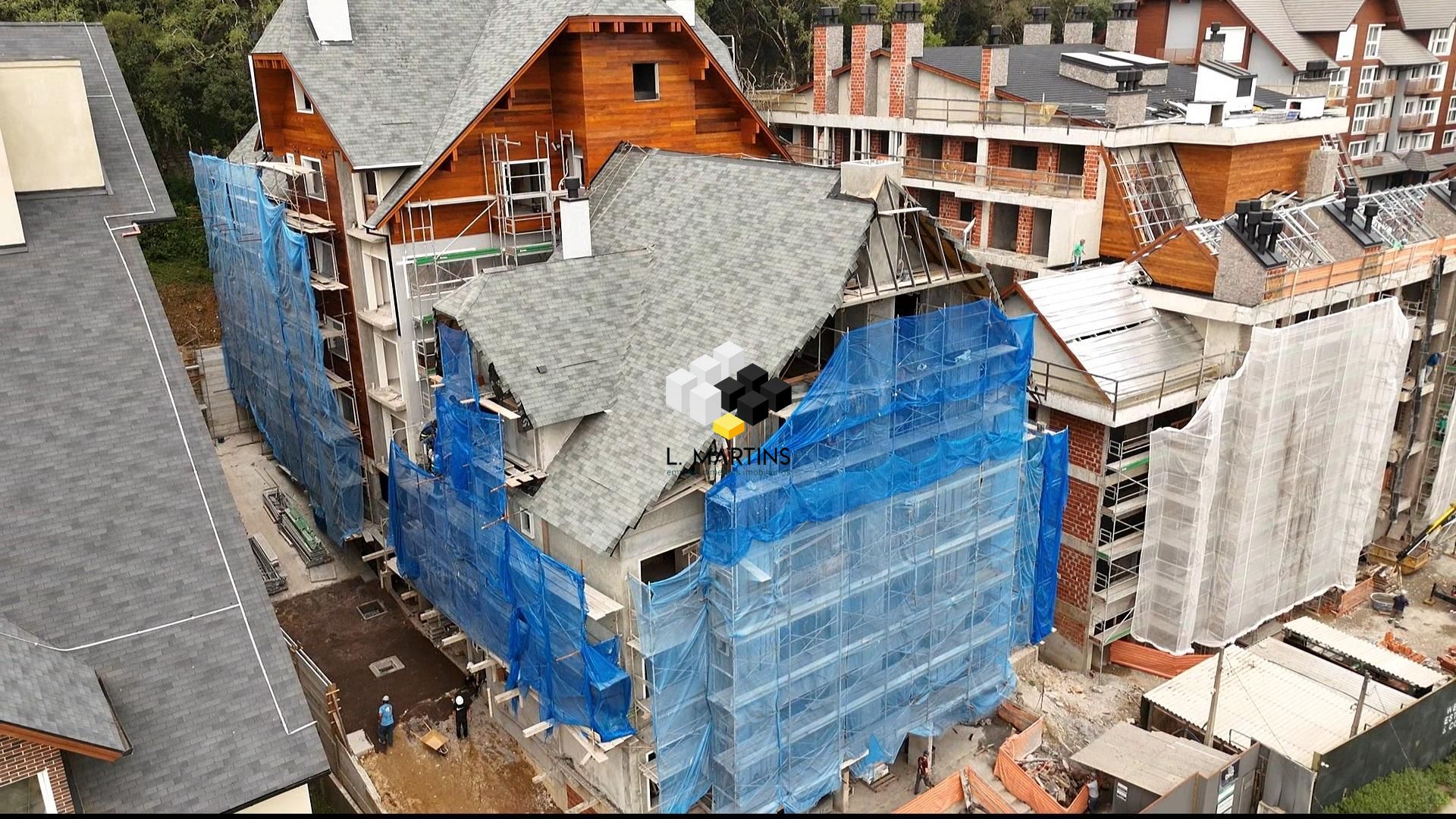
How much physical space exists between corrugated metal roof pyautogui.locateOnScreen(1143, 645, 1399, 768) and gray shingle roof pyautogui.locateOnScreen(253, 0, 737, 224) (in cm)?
2292

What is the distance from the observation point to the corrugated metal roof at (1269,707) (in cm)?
2409

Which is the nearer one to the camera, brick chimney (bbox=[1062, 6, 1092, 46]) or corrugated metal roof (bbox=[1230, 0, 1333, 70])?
brick chimney (bbox=[1062, 6, 1092, 46])

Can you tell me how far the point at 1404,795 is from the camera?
77.7 feet

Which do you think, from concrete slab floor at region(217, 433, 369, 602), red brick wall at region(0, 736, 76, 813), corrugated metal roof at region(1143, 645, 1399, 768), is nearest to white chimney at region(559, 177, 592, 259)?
concrete slab floor at region(217, 433, 369, 602)

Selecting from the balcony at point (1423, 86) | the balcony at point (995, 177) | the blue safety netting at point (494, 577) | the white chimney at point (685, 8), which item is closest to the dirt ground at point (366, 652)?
the blue safety netting at point (494, 577)

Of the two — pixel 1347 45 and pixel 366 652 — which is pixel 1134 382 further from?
pixel 1347 45

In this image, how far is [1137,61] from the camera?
42000 mm

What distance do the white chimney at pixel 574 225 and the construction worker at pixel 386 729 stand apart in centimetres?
1209

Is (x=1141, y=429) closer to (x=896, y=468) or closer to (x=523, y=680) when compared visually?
(x=896, y=468)

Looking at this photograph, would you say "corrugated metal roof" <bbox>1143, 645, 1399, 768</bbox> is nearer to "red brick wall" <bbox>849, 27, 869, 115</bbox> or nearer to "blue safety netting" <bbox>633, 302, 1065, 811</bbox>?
"blue safety netting" <bbox>633, 302, 1065, 811</bbox>

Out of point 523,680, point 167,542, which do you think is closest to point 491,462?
point 523,680

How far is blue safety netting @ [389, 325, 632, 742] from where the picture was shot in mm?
20672

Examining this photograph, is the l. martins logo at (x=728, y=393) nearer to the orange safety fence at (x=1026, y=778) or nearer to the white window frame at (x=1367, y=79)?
the orange safety fence at (x=1026, y=778)

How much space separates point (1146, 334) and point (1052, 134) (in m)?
10.8
